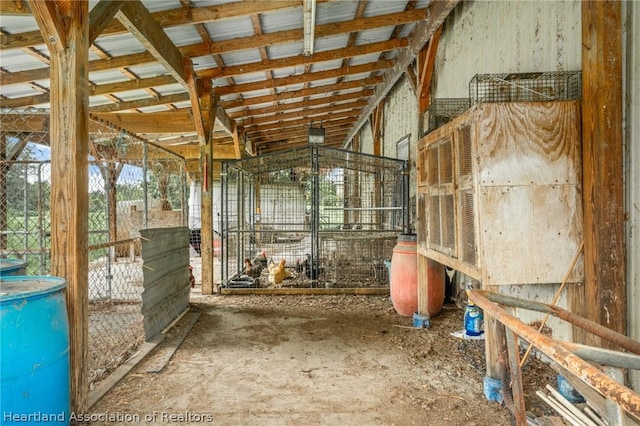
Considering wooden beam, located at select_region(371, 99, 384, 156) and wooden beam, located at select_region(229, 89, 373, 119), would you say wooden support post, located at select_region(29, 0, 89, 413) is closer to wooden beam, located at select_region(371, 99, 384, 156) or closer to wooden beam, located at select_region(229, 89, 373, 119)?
wooden beam, located at select_region(229, 89, 373, 119)

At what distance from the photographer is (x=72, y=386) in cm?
231

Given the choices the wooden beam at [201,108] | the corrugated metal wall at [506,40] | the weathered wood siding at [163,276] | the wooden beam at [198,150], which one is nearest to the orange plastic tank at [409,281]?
the corrugated metal wall at [506,40]

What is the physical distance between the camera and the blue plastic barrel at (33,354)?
1820 millimetres

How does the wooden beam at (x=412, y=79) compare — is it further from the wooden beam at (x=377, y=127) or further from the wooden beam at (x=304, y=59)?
the wooden beam at (x=377, y=127)

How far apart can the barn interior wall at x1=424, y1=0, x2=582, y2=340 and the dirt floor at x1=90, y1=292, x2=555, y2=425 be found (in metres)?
0.89

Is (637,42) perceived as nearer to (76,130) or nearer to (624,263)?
(624,263)

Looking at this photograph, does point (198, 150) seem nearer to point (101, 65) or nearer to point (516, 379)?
point (101, 65)

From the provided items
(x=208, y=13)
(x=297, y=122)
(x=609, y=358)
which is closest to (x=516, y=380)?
(x=609, y=358)

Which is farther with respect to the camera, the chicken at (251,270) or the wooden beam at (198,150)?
the wooden beam at (198,150)

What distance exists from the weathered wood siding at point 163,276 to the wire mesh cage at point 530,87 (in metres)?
3.28

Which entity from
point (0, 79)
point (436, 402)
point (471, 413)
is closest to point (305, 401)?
point (436, 402)

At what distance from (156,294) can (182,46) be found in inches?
124

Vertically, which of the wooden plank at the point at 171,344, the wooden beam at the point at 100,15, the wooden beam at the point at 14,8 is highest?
the wooden beam at the point at 14,8

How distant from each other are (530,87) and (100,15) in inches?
128
